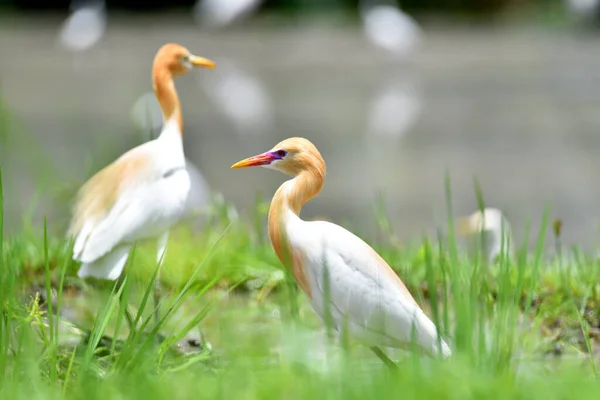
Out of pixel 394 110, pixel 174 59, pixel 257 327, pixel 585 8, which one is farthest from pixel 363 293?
pixel 585 8

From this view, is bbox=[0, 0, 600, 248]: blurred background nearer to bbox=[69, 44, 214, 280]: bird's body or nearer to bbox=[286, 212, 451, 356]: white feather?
bbox=[69, 44, 214, 280]: bird's body

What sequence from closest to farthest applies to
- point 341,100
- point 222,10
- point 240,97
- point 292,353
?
point 292,353, point 341,100, point 240,97, point 222,10

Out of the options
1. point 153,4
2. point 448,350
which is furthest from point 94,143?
point 153,4

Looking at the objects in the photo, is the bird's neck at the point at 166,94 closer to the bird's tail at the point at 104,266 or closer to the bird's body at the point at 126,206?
the bird's body at the point at 126,206

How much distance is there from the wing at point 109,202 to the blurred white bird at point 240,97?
5.17 meters

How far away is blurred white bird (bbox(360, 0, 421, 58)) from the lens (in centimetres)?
1412

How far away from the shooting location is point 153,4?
18.4 metres

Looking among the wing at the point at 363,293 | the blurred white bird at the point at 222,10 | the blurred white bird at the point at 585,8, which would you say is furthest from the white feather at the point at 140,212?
the blurred white bird at the point at 585,8

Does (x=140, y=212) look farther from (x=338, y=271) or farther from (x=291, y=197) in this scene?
(x=338, y=271)

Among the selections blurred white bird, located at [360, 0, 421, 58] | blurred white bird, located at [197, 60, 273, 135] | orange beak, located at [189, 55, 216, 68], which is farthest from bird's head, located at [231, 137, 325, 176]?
blurred white bird, located at [360, 0, 421, 58]

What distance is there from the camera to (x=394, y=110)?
31.5ft

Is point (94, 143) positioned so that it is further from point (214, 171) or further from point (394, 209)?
point (394, 209)

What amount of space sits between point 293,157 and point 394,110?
7257 mm

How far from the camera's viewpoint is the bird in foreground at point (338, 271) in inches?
91.3
